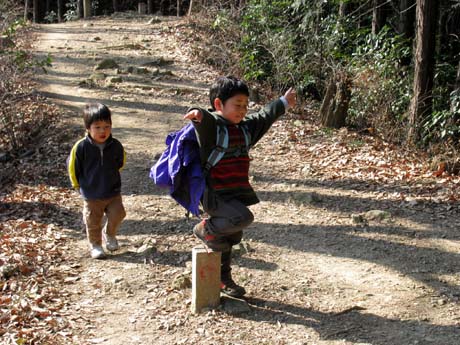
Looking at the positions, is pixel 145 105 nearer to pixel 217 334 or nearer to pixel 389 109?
pixel 389 109

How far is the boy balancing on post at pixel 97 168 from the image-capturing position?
4766mm

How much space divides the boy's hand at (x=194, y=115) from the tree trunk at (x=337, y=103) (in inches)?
256

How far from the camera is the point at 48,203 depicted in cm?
671

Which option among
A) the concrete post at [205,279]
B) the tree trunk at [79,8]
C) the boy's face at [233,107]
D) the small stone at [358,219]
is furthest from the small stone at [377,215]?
the tree trunk at [79,8]

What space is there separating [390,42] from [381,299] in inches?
282

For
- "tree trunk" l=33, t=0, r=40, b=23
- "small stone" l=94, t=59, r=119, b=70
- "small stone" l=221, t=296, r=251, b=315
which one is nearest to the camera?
"small stone" l=221, t=296, r=251, b=315

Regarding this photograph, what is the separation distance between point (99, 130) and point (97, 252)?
4.02 feet

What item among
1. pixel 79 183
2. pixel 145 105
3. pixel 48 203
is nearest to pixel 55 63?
pixel 145 105

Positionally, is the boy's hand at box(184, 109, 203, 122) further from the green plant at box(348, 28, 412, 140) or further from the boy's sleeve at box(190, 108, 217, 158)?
the green plant at box(348, 28, 412, 140)

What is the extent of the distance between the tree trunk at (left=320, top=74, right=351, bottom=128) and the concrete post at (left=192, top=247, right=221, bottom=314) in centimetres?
633

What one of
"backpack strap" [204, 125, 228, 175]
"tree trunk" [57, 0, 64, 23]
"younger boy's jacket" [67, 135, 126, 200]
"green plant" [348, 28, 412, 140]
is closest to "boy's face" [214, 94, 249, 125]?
"backpack strap" [204, 125, 228, 175]

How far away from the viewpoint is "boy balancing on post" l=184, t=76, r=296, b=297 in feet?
12.1

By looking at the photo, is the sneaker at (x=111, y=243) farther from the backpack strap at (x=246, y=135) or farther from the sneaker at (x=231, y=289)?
the backpack strap at (x=246, y=135)

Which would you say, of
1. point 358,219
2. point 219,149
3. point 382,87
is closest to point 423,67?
point 382,87
